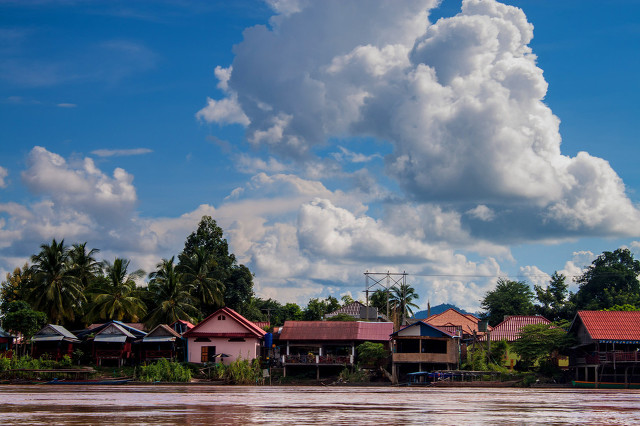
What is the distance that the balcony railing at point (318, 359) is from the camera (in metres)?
55.8

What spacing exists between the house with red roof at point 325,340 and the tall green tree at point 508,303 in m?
32.2

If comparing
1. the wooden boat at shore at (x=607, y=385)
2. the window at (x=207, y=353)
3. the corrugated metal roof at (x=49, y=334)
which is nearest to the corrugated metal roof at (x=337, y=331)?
the window at (x=207, y=353)

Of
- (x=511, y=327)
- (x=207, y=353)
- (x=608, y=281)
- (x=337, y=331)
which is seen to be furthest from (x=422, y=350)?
(x=608, y=281)

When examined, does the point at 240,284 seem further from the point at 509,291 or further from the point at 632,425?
the point at 632,425

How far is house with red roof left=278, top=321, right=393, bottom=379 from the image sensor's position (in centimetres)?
5612

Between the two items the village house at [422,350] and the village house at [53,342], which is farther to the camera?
the village house at [53,342]

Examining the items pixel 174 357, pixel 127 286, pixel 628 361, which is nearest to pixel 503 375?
pixel 628 361

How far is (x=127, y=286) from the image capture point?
66.1 metres

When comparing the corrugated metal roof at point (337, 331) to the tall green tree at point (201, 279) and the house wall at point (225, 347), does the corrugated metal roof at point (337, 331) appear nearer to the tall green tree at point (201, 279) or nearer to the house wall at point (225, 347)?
the house wall at point (225, 347)

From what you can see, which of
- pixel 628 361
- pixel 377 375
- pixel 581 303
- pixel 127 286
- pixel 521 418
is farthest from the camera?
pixel 581 303

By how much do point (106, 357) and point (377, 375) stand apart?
2160 cm

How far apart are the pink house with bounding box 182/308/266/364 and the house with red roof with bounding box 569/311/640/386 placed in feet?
82.8

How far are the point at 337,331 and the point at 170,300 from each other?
16514mm

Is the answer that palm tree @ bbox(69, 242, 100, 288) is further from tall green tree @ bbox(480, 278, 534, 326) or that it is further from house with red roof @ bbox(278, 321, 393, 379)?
tall green tree @ bbox(480, 278, 534, 326)
